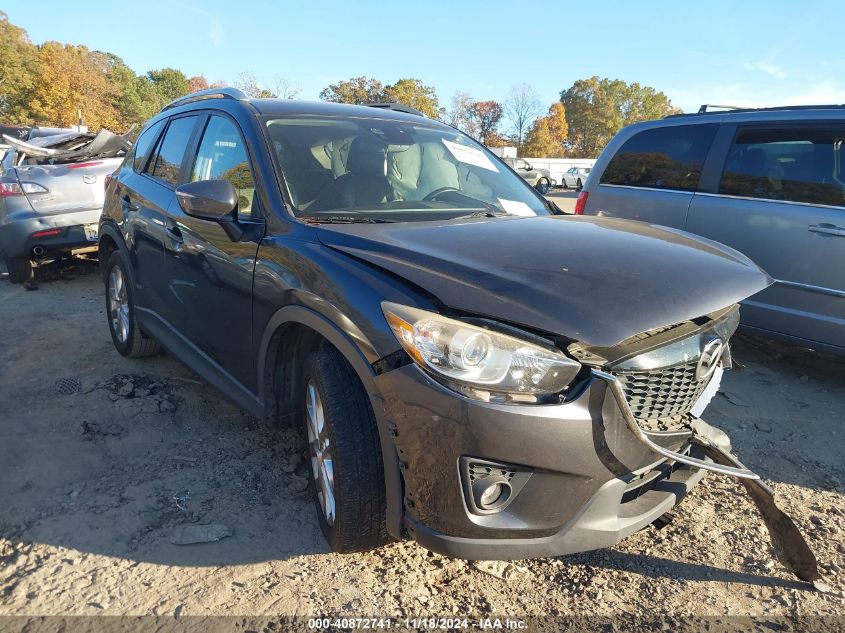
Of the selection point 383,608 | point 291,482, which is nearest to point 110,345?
point 291,482

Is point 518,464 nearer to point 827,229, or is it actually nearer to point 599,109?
point 827,229

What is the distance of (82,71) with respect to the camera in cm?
5153

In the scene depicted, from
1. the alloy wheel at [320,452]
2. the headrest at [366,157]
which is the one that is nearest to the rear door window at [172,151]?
the headrest at [366,157]

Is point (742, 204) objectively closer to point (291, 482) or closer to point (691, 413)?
point (691, 413)

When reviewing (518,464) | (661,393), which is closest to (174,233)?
(518,464)

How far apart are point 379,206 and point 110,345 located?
127 inches

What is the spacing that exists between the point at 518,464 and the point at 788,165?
3.75m

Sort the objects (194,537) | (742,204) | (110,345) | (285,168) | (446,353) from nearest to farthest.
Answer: (446,353)
(194,537)
(285,168)
(742,204)
(110,345)

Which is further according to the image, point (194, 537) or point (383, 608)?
point (194, 537)

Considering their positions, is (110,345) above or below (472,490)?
below

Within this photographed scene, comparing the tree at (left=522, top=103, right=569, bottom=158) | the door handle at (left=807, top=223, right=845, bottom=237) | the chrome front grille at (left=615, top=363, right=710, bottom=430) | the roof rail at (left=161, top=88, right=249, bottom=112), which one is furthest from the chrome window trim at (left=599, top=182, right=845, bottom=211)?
the tree at (left=522, top=103, right=569, bottom=158)

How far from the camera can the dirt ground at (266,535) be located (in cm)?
221

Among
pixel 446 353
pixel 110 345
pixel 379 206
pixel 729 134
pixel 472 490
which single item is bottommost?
pixel 110 345

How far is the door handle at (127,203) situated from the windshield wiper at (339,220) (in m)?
2.02
